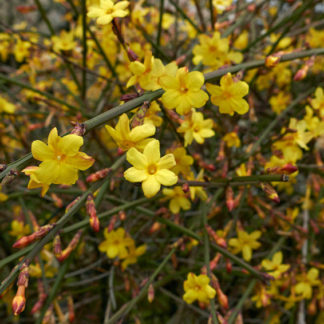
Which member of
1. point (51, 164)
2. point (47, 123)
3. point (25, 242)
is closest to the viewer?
point (51, 164)

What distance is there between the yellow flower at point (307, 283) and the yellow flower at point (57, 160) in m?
1.39

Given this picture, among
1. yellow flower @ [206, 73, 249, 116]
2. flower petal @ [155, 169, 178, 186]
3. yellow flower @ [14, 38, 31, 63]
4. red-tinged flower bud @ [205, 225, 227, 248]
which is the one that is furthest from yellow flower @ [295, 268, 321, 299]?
yellow flower @ [14, 38, 31, 63]

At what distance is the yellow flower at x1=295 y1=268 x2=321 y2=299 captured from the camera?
1.87 m

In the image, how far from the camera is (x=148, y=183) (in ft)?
3.51

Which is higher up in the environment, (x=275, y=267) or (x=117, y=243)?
(x=117, y=243)

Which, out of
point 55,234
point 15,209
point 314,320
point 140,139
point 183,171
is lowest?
point 314,320

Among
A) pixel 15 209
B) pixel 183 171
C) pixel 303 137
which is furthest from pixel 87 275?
pixel 303 137

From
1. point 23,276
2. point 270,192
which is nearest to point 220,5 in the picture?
point 270,192

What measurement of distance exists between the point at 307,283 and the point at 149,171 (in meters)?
1.28

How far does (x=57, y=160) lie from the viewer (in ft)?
3.37

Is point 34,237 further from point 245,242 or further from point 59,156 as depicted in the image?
point 245,242

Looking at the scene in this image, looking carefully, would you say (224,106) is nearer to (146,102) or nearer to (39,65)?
(146,102)

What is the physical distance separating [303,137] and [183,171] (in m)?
0.62

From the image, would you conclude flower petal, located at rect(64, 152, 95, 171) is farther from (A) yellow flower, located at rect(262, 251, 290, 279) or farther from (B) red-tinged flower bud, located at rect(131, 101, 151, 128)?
(A) yellow flower, located at rect(262, 251, 290, 279)
